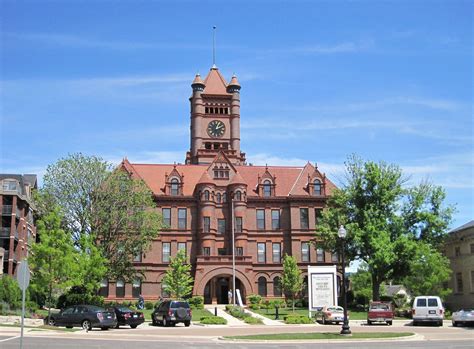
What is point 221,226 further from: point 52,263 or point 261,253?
point 52,263

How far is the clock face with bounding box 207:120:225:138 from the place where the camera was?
268 feet

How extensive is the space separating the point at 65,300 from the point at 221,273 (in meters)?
21.7

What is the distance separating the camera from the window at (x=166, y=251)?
68562 millimetres

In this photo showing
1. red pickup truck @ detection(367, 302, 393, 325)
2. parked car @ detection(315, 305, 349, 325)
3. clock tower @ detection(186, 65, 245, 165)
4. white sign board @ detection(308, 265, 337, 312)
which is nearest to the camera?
red pickup truck @ detection(367, 302, 393, 325)

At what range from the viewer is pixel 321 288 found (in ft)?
145

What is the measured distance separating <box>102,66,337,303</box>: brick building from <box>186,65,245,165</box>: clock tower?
21.9 ft

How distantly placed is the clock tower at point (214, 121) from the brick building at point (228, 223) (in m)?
6.69

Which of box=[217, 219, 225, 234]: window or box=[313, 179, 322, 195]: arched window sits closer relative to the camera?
box=[217, 219, 225, 234]: window

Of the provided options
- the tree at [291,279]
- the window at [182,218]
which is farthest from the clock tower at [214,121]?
the tree at [291,279]

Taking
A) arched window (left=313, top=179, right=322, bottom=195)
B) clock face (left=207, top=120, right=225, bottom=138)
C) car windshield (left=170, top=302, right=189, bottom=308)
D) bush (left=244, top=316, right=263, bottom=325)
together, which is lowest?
bush (left=244, top=316, right=263, bottom=325)

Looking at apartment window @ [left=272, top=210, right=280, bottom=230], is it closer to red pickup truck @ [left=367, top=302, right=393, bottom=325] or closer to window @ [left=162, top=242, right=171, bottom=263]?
window @ [left=162, top=242, right=171, bottom=263]

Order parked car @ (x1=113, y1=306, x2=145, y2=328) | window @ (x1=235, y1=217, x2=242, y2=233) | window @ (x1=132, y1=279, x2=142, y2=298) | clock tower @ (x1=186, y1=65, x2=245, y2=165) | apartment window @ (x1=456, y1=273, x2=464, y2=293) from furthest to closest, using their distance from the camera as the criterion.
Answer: clock tower @ (x1=186, y1=65, x2=245, y2=165) < window @ (x1=235, y1=217, x2=242, y2=233) < window @ (x1=132, y1=279, x2=142, y2=298) < apartment window @ (x1=456, y1=273, x2=464, y2=293) < parked car @ (x1=113, y1=306, x2=145, y2=328)

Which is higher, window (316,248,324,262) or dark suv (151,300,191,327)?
window (316,248,324,262)

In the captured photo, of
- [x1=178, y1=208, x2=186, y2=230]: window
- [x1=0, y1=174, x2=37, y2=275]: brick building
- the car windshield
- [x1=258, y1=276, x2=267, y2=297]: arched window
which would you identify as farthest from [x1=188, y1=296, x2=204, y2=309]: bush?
the car windshield
